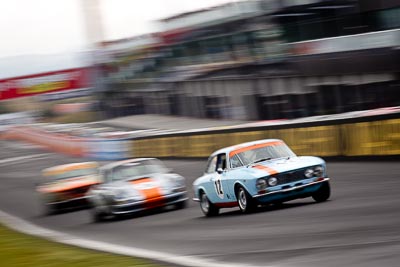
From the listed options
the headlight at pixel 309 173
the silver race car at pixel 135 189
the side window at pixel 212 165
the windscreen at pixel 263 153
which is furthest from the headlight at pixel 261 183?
the silver race car at pixel 135 189

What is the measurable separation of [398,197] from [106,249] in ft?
16.4

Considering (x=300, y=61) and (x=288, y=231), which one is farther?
(x=300, y=61)

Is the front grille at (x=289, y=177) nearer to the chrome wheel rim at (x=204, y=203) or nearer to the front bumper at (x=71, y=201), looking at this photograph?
the chrome wheel rim at (x=204, y=203)

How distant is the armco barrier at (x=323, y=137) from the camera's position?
22062 millimetres

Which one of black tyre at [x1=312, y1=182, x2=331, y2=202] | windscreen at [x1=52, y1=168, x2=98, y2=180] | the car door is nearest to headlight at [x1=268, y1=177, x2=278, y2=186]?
black tyre at [x1=312, y1=182, x2=331, y2=202]

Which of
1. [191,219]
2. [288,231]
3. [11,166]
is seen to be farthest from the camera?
[11,166]

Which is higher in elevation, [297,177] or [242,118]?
[297,177]

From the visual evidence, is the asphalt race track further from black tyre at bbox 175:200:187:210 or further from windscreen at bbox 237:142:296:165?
windscreen at bbox 237:142:296:165

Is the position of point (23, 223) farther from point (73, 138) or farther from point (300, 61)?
point (73, 138)

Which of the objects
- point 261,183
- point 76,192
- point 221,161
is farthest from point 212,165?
point 76,192

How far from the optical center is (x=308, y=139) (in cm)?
2588

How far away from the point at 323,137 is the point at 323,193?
10.4 metres

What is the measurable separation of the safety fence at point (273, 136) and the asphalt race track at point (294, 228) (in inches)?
27.4

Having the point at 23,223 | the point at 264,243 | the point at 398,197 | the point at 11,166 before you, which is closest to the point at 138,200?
the point at 23,223
